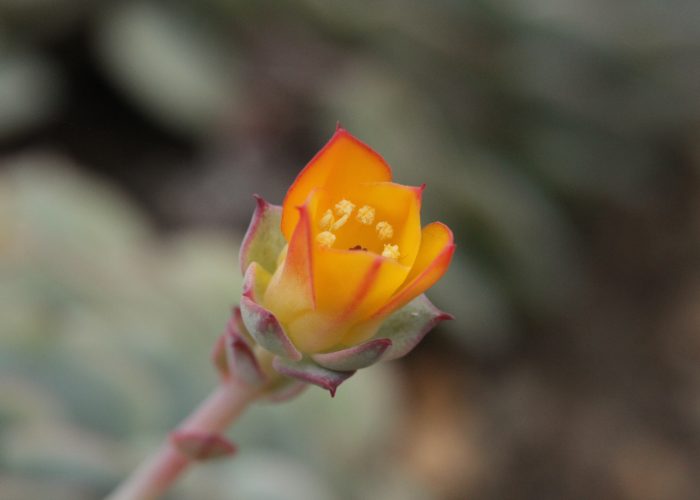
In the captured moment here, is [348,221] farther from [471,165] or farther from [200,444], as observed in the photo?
[471,165]

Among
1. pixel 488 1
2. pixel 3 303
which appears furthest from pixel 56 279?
pixel 488 1

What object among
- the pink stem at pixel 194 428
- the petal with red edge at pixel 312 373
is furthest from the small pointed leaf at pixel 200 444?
the petal with red edge at pixel 312 373

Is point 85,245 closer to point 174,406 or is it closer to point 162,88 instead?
point 174,406

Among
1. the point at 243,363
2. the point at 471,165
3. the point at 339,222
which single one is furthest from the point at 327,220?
the point at 471,165

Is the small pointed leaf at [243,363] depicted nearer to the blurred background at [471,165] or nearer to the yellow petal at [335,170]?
the yellow petal at [335,170]

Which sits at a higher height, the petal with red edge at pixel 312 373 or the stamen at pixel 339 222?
the stamen at pixel 339 222

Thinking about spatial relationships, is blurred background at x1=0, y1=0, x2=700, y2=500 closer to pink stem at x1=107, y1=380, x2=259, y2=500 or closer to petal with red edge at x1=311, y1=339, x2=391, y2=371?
pink stem at x1=107, y1=380, x2=259, y2=500

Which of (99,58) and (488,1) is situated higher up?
(488,1)
